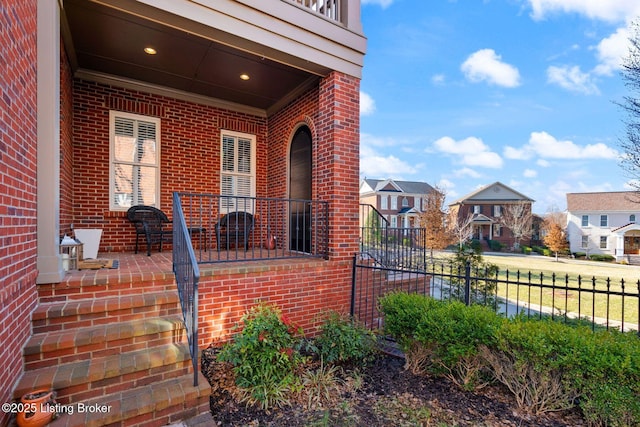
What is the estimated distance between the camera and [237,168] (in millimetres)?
6242

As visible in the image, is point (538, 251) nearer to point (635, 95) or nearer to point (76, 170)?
point (635, 95)

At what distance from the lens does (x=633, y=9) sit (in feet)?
26.0

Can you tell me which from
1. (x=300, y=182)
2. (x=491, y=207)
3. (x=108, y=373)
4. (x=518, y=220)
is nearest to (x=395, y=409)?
(x=108, y=373)

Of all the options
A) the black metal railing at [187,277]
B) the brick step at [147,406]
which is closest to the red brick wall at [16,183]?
the brick step at [147,406]

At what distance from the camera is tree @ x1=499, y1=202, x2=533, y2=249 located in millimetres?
29969

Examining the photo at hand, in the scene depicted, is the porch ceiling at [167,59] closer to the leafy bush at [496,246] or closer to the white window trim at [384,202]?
the white window trim at [384,202]

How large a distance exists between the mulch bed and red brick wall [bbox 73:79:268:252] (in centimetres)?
361

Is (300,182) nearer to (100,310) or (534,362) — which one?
(100,310)

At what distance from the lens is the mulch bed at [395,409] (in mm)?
2365

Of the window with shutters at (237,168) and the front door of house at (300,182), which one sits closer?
the front door of house at (300,182)

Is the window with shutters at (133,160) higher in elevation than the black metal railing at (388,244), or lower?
higher

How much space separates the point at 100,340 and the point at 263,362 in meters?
1.37

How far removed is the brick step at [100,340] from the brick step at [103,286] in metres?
0.34

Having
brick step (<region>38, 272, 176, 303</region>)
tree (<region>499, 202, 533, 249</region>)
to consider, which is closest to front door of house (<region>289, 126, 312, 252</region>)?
brick step (<region>38, 272, 176, 303</region>)
